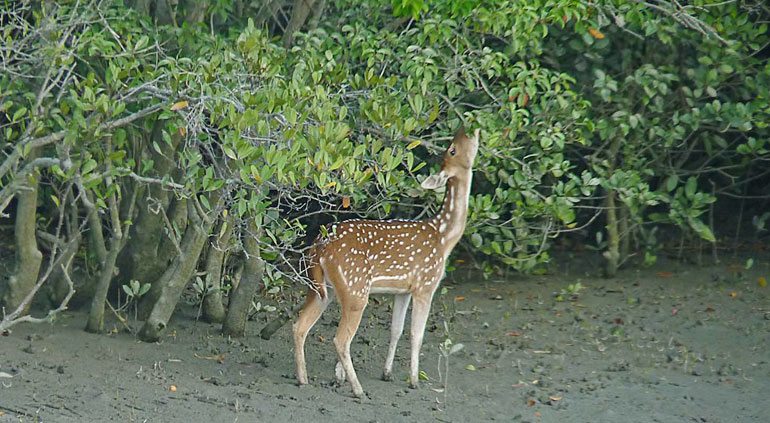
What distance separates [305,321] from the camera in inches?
302

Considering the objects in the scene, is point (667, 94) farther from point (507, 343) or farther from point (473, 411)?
point (473, 411)

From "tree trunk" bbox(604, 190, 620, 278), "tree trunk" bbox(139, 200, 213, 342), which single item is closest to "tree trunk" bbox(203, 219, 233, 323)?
"tree trunk" bbox(139, 200, 213, 342)

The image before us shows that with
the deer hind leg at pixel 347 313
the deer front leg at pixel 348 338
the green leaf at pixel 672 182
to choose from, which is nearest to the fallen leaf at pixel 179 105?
the deer hind leg at pixel 347 313

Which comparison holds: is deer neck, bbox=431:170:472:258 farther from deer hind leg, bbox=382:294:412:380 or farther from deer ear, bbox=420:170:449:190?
deer hind leg, bbox=382:294:412:380

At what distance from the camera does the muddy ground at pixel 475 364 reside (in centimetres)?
709

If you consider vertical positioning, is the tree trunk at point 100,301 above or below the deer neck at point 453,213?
below

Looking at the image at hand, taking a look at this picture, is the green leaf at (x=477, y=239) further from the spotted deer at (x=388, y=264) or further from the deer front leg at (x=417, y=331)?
the deer front leg at (x=417, y=331)

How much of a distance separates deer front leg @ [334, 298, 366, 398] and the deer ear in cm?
89

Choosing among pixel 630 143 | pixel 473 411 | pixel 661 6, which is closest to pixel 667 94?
pixel 630 143

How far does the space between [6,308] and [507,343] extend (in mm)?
3849

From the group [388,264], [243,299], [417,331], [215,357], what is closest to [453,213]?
[388,264]

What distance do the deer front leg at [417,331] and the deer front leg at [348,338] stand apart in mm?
398

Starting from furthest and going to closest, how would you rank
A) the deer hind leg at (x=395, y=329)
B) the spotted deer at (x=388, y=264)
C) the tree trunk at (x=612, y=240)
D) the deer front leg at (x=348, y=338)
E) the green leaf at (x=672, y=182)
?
the tree trunk at (x=612, y=240)
the green leaf at (x=672, y=182)
the deer hind leg at (x=395, y=329)
the spotted deer at (x=388, y=264)
the deer front leg at (x=348, y=338)

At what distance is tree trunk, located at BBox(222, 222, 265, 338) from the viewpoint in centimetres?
862
